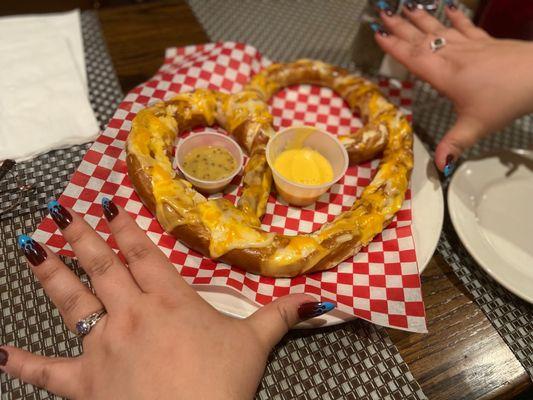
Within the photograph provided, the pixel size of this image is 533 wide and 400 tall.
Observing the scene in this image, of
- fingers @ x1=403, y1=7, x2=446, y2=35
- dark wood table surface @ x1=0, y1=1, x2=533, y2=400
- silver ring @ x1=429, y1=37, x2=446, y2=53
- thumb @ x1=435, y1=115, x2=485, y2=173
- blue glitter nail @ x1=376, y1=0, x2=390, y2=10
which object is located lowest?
dark wood table surface @ x1=0, y1=1, x2=533, y2=400

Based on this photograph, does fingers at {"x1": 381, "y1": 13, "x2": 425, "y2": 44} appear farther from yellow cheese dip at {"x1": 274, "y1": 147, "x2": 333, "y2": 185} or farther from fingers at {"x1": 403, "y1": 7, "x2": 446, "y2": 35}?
yellow cheese dip at {"x1": 274, "y1": 147, "x2": 333, "y2": 185}

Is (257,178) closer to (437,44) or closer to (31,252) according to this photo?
(31,252)

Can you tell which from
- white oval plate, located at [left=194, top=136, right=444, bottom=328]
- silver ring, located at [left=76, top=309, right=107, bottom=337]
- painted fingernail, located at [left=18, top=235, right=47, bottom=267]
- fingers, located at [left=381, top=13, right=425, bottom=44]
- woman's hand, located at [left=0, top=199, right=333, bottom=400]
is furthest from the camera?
fingers, located at [left=381, top=13, right=425, bottom=44]

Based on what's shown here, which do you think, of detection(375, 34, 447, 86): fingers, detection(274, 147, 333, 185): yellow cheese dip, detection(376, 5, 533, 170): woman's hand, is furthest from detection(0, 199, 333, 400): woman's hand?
detection(375, 34, 447, 86): fingers

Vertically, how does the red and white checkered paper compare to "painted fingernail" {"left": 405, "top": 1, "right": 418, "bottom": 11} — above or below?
below

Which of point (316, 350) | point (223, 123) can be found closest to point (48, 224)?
point (223, 123)

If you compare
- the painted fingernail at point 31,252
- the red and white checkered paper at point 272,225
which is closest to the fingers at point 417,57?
the red and white checkered paper at point 272,225

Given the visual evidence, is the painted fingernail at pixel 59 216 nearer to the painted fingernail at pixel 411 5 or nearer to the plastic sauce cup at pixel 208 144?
the plastic sauce cup at pixel 208 144
